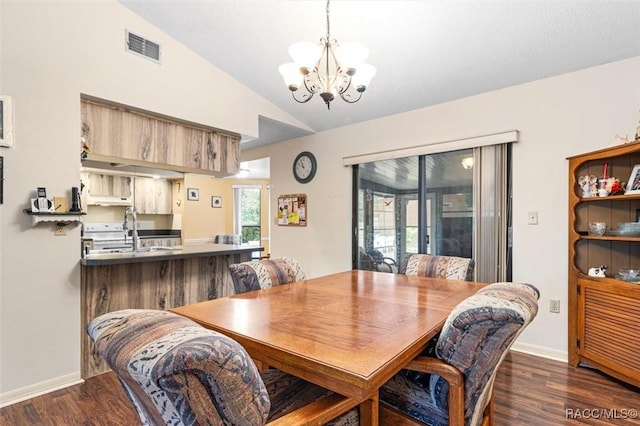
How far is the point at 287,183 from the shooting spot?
5066 mm

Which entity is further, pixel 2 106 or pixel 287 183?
pixel 287 183

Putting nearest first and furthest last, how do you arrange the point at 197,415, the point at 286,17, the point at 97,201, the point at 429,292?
the point at 197,415 → the point at 429,292 → the point at 286,17 → the point at 97,201

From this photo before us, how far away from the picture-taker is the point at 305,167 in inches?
189

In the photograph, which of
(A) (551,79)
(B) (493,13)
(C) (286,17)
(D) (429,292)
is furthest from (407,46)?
(D) (429,292)

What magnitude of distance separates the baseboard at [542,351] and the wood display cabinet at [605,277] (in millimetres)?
114

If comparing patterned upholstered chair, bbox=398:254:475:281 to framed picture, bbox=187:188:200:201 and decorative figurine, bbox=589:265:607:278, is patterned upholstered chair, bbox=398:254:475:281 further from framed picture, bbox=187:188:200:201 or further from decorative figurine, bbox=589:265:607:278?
framed picture, bbox=187:188:200:201

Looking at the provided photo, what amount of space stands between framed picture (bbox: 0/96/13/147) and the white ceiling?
1.23 metres

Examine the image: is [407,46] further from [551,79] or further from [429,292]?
[429,292]

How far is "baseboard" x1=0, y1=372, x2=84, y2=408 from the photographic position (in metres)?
2.22

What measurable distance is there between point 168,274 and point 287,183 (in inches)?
93.6

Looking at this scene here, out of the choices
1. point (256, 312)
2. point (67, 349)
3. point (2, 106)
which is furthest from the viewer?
point (67, 349)

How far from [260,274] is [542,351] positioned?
257 cm

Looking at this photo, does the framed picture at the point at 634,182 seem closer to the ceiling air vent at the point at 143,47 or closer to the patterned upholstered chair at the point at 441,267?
the patterned upholstered chair at the point at 441,267

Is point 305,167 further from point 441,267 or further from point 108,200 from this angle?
point 108,200
